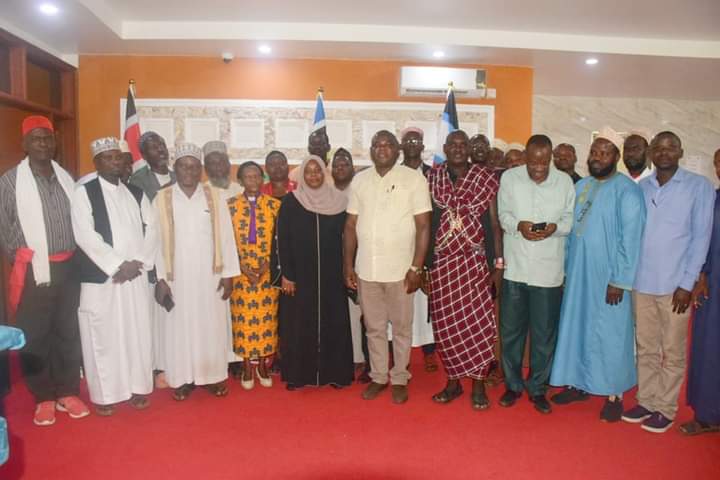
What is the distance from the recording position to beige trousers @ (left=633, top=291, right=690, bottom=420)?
317 centimetres

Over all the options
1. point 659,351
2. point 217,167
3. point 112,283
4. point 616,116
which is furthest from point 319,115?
point 616,116

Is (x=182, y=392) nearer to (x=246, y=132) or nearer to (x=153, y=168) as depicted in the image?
(x=153, y=168)

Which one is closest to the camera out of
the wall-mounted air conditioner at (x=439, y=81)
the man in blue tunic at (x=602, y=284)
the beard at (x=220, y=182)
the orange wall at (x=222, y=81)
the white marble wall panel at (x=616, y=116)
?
the man in blue tunic at (x=602, y=284)

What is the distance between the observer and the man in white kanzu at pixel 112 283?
3.37 meters

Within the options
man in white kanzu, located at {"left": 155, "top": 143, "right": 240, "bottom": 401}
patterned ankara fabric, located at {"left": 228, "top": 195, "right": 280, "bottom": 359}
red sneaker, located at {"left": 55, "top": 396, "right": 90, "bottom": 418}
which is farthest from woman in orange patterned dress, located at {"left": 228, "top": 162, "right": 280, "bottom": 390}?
red sneaker, located at {"left": 55, "top": 396, "right": 90, "bottom": 418}

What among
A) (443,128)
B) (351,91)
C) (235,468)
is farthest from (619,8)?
(235,468)

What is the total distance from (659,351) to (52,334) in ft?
13.4

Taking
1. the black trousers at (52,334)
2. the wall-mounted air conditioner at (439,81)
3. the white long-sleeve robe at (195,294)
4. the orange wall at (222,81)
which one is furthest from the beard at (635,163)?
the black trousers at (52,334)

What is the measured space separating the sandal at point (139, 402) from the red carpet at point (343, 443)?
0.16 feet

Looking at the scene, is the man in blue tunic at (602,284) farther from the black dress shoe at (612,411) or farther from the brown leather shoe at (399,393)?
the brown leather shoe at (399,393)

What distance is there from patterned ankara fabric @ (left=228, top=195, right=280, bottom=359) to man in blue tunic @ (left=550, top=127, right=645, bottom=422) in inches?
83.7

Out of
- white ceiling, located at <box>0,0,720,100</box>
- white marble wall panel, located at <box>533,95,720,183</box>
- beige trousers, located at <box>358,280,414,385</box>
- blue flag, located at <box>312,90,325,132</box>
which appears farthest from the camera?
white marble wall panel, located at <box>533,95,720,183</box>

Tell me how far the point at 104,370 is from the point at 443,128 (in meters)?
4.24

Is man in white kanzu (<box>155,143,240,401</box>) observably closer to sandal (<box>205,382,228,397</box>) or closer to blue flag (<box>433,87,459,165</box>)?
sandal (<box>205,382,228,397</box>)
